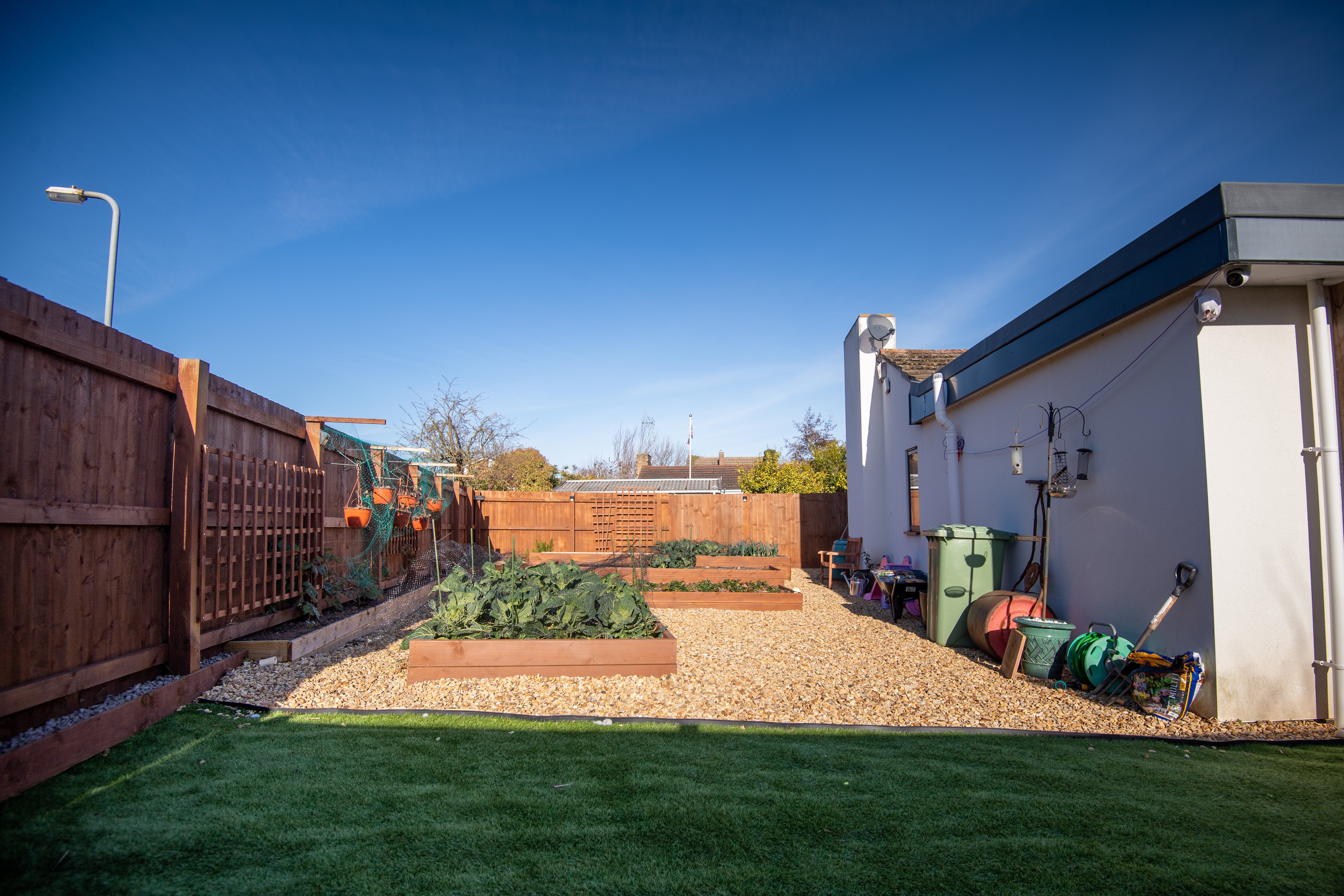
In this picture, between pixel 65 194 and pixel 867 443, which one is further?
pixel 867 443

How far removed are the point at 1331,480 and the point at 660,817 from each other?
459cm

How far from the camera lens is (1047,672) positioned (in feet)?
16.5

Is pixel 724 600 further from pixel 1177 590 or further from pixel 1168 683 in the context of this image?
pixel 1177 590

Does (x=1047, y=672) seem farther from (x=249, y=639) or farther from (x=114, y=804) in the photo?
(x=249, y=639)

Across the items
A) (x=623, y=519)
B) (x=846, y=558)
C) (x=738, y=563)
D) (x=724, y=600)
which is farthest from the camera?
(x=623, y=519)

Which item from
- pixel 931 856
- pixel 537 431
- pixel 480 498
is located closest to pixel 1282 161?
pixel 931 856

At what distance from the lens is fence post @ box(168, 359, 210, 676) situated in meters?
4.04

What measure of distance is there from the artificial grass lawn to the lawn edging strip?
23cm

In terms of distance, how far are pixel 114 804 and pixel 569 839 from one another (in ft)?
6.06

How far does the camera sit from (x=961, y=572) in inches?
258

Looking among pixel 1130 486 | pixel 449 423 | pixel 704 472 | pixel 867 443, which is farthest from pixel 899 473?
pixel 704 472

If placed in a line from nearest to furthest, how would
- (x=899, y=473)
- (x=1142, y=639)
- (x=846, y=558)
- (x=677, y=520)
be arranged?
(x=1142, y=639), (x=899, y=473), (x=846, y=558), (x=677, y=520)

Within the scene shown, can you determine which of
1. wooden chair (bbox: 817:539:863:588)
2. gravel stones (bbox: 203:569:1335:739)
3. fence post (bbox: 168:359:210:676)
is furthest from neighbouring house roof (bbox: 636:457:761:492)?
fence post (bbox: 168:359:210:676)

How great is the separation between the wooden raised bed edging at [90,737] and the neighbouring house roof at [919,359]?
9714mm
